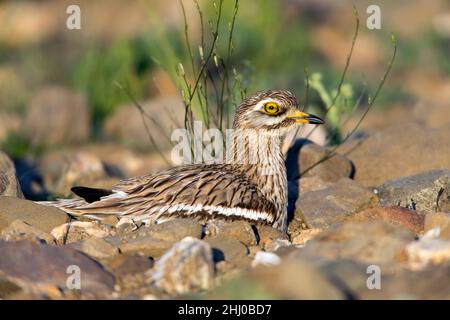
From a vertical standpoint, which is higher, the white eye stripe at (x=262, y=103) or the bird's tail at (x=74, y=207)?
the white eye stripe at (x=262, y=103)

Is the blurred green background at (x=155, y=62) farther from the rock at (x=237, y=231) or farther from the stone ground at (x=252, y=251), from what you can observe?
the rock at (x=237, y=231)

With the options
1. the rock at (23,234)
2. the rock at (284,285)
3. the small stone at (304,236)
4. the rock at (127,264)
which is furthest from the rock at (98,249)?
the small stone at (304,236)

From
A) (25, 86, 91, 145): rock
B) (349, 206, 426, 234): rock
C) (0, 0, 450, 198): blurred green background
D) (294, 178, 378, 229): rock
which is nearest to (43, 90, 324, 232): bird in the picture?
(294, 178, 378, 229): rock

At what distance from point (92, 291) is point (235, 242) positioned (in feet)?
A: 3.23

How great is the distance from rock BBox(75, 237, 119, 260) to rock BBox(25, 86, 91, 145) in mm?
5256

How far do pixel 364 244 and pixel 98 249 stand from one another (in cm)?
145

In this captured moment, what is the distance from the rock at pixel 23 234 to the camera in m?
5.68

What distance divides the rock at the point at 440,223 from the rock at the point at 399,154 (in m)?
1.50

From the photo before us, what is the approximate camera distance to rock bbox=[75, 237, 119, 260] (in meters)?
5.39

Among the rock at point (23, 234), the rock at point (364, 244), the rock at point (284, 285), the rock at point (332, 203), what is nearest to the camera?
the rock at point (284, 285)

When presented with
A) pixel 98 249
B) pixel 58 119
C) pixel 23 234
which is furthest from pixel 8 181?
pixel 58 119

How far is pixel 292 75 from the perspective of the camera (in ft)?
41.0

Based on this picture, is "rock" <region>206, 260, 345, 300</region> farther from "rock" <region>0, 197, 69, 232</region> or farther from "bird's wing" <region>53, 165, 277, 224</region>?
"rock" <region>0, 197, 69, 232</region>
